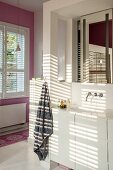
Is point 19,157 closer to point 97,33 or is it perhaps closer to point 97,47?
point 97,47

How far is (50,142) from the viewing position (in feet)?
10.7

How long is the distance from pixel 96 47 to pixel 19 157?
2.21m

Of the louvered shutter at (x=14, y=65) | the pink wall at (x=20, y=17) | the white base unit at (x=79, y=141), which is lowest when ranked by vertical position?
the white base unit at (x=79, y=141)

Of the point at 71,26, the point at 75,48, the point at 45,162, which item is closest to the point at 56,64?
the point at 75,48

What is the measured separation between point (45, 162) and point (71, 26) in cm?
232

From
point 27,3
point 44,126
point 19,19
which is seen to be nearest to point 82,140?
point 44,126

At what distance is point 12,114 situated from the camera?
5.27 meters

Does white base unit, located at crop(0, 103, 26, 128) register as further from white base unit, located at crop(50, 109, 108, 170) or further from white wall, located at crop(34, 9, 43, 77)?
white base unit, located at crop(50, 109, 108, 170)

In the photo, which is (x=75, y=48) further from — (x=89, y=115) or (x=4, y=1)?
(x=4, y=1)

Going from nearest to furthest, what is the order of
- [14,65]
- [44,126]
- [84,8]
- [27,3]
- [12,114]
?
[44,126], [84,8], [27,3], [12,114], [14,65]

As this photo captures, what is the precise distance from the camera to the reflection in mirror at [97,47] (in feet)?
11.2

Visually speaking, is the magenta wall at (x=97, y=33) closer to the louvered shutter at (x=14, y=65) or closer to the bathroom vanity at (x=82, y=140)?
the bathroom vanity at (x=82, y=140)

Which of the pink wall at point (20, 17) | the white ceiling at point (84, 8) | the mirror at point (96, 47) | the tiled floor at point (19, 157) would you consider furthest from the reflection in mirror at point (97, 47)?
the pink wall at point (20, 17)

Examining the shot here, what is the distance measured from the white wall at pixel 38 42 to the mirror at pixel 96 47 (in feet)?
6.95
